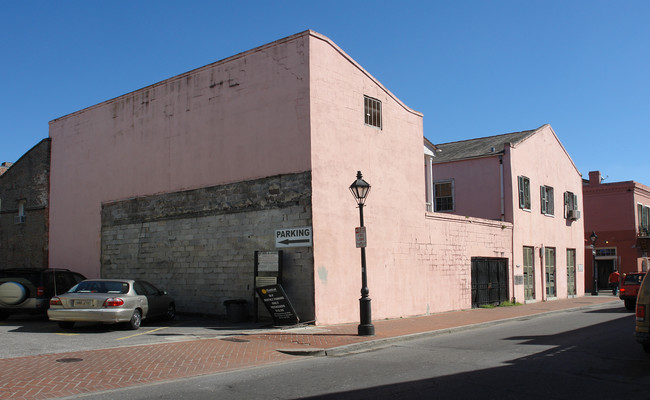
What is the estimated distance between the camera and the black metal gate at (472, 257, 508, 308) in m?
22.0

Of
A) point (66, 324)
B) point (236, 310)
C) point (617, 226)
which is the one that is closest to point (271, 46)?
point (236, 310)

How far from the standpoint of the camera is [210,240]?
684 inches

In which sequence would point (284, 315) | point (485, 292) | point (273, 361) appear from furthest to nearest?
point (485, 292)
point (284, 315)
point (273, 361)

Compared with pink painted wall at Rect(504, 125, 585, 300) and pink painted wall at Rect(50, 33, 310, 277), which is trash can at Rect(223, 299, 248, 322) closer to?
pink painted wall at Rect(50, 33, 310, 277)

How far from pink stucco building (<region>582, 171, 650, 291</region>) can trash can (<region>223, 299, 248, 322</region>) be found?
99.6 feet

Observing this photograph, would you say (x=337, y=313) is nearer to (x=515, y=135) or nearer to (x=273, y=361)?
(x=273, y=361)

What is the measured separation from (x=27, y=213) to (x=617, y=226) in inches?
1394

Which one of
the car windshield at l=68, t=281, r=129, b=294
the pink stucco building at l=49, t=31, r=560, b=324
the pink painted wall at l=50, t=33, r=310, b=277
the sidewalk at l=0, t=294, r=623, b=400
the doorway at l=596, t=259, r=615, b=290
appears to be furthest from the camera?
the doorway at l=596, t=259, r=615, b=290

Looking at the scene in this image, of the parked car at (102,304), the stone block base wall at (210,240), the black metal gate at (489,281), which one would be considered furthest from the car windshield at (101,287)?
the black metal gate at (489,281)

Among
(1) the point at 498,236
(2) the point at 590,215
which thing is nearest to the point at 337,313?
(1) the point at 498,236

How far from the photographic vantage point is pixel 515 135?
1118 inches

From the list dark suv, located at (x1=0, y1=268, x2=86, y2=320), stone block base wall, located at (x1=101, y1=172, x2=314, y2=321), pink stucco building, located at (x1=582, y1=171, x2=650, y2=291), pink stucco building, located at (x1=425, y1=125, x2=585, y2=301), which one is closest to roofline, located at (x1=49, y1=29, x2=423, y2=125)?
stone block base wall, located at (x1=101, y1=172, x2=314, y2=321)

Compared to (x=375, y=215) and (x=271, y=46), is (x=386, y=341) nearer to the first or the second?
(x=375, y=215)

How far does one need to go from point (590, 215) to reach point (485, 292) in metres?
20.4
